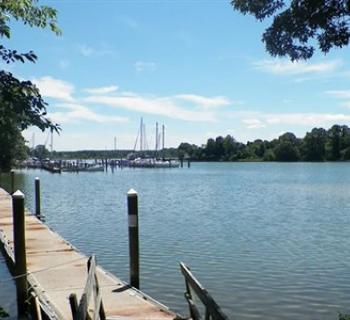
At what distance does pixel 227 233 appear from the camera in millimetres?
27016

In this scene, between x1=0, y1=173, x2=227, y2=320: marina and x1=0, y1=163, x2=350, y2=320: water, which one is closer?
x1=0, y1=173, x2=227, y2=320: marina

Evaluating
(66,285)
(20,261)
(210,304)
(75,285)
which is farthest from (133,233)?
(210,304)

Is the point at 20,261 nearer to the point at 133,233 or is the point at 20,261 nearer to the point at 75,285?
the point at 75,285

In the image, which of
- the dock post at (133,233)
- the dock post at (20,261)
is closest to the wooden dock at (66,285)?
the dock post at (20,261)

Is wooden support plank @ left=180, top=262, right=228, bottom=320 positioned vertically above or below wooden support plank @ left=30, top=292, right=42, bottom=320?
above

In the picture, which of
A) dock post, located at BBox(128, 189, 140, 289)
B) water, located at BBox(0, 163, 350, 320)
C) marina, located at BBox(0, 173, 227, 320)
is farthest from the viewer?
water, located at BBox(0, 163, 350, 320)

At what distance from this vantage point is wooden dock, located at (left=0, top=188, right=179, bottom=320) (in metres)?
10.3

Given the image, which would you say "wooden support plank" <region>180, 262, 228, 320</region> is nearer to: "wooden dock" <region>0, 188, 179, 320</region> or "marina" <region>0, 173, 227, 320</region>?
"marina" <region>0, 173, 227, 320</region>

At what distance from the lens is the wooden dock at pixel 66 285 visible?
406 inches

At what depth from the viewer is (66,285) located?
1240 cm

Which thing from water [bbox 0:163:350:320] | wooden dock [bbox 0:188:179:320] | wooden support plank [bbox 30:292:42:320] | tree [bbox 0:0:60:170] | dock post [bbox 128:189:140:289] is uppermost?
tree [bbox 0:0:60:170]

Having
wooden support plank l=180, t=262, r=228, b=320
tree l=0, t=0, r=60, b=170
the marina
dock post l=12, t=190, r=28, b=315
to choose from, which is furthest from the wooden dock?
tree l=0, t=0, r=60, b=170

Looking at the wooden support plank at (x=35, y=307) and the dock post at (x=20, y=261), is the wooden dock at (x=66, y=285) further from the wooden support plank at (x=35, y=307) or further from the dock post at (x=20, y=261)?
the dock post at (x=20, y=261)

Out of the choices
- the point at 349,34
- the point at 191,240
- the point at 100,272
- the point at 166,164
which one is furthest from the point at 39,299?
the point at 166,164
